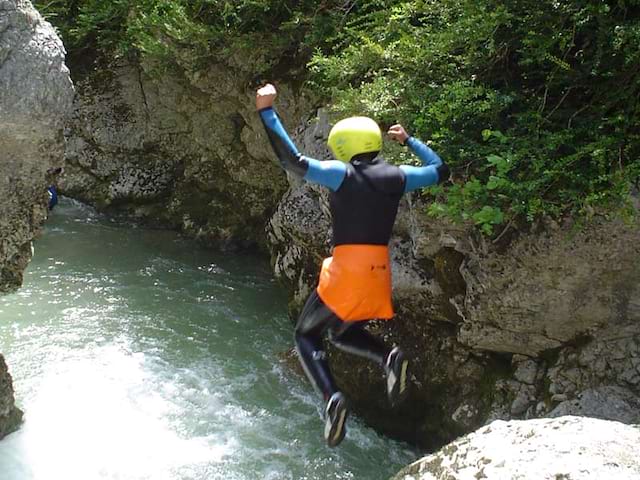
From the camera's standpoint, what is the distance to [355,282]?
3.76m

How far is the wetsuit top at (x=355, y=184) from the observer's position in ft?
11.6

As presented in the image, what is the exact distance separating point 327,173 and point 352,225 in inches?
14.7

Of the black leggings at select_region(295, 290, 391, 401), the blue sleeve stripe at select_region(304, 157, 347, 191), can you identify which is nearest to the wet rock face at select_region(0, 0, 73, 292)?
the blue sleeve stripe at select_region(304, 157, 347, 191)

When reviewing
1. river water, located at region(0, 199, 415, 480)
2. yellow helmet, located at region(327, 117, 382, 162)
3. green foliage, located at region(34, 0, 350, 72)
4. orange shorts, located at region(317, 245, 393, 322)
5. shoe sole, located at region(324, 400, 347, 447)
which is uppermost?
green foliage, located at region(34, 0, 350, 72)

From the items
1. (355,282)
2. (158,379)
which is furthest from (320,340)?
(158,379)

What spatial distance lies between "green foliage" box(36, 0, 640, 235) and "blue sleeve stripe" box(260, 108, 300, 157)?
1512 millimetres

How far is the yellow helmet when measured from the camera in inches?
145

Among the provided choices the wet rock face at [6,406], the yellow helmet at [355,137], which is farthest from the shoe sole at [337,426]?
the wet rock face at [6,406]

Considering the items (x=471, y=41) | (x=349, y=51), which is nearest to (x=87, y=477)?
(x=349, y=51)

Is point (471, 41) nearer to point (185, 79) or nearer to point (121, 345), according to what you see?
point (121, 345)

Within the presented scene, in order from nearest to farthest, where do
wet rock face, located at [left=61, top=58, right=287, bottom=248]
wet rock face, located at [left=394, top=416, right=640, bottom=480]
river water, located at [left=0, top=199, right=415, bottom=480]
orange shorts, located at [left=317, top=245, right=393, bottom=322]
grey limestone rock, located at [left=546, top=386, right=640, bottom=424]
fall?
wet rock face, located at [left=394, top=416, right=640, bottom=480]
orange shorts, located at [left=317, top=245, right=393, bottom=322]
grey limestone rock, located at [left=546, top=386, right=640, bottom=424]
river water, located at [left=0, top=199, right=415, bottom=480]
wet rock face, located at [left=61, top=58, right=287, bottom=248]

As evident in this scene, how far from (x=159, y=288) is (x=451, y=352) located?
5.23m

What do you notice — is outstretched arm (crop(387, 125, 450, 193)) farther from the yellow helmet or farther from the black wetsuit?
the yellow helmet

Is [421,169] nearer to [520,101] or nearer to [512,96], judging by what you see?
[512,96]
